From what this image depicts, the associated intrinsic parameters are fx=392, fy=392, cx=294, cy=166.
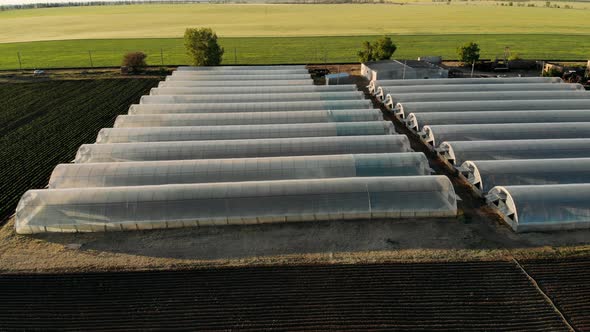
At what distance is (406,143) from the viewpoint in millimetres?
27062

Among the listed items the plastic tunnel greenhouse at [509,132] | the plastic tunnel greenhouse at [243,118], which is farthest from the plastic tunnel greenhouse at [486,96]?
the plastic tunnel greenhouse at [509,132]

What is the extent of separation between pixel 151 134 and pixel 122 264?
529 inches

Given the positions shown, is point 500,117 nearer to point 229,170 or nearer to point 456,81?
point 456,81

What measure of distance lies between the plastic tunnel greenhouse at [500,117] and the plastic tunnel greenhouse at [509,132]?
2460mm

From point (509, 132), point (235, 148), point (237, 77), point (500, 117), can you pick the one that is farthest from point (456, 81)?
point (235, 148)

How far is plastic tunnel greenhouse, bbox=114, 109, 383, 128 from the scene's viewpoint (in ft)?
106

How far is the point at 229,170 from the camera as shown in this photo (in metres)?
23.3

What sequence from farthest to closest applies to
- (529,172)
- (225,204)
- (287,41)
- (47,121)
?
(287,41)
(47,121)
(529,172)
(225,204)

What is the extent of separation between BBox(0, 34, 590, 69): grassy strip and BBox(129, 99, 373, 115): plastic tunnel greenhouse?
3098 centimetres

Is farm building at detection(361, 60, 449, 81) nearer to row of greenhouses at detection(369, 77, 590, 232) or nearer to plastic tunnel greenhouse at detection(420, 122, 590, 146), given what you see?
row of greenhouses at detection(369, 77, 590, 232)

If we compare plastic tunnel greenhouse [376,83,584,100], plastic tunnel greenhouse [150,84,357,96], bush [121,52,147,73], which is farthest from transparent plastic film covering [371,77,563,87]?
bush [121,52,147,73]

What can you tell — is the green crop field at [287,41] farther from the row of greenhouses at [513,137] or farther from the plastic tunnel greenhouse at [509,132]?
the plastic tunnel greenhouse at [509,132]

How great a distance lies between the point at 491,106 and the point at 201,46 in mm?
39443

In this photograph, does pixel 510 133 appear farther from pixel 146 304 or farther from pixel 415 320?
pixel 146 304
